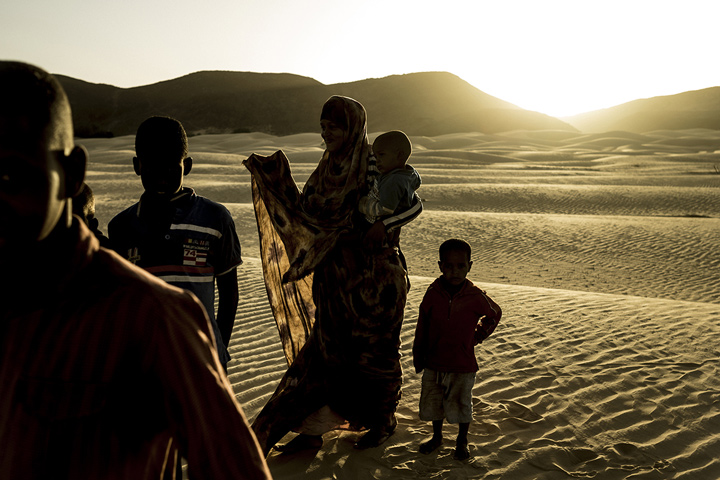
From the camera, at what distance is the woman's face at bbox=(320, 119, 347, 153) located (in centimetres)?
376

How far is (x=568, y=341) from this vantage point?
269 inches

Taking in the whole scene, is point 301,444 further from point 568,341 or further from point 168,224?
point 568,341

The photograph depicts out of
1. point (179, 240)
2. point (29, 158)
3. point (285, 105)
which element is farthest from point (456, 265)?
point (285, 105)

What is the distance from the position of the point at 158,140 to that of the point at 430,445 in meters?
2.88

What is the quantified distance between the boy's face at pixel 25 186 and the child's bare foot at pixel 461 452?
11.9 ft

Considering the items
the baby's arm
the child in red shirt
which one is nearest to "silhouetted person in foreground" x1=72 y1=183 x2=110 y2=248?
the baby's arm

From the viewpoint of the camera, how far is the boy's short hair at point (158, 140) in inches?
97.3

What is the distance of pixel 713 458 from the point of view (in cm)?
420

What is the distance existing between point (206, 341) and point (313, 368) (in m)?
3.02

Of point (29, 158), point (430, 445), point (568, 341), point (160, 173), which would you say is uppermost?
point (29, 158)

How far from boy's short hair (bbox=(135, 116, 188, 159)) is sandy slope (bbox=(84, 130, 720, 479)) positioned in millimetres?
2267

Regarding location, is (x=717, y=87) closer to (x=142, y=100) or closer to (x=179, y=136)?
(x=142, y=100)

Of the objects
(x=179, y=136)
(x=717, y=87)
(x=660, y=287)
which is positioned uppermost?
(x=717, y=87)

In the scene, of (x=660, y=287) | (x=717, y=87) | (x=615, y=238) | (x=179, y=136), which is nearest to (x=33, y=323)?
(x=179, y=136)
